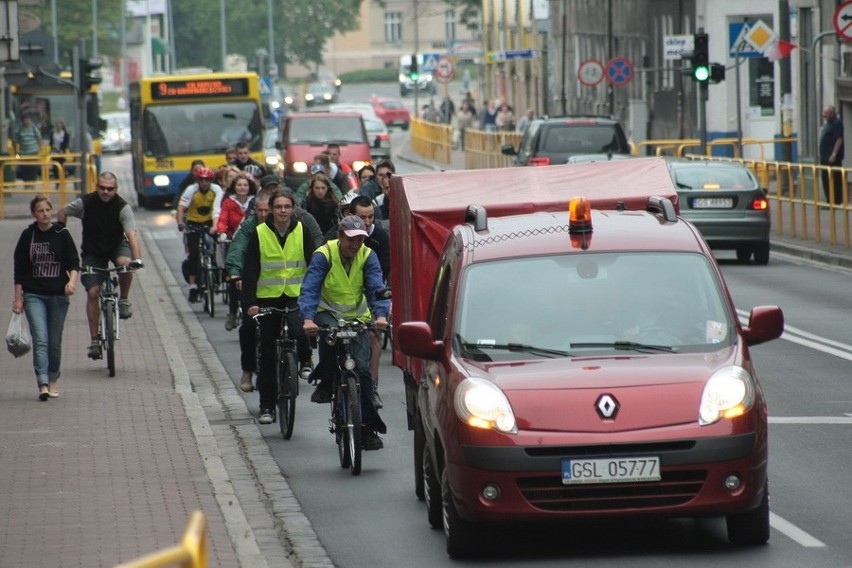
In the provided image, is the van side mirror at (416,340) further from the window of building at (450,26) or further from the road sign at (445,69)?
the window of building at (450,26)

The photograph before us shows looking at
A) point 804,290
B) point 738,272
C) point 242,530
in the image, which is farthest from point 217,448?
point 738,272

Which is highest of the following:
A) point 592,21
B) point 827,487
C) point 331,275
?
point 592,21

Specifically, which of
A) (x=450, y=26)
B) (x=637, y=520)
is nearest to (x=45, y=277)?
(x=637, y=520)

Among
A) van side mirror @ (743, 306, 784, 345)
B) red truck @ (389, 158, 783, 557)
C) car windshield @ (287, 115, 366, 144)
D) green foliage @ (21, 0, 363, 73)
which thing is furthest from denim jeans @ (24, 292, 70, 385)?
green foliage @ (21, 0, 363, 73)

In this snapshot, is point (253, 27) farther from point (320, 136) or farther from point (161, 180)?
point (320, 136)

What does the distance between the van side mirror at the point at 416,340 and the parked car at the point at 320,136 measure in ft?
99.8

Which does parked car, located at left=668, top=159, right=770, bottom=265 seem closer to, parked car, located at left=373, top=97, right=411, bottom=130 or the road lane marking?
the road lane marking

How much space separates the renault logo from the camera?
27.7 feet

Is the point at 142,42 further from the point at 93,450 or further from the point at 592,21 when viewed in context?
the point at 93,450

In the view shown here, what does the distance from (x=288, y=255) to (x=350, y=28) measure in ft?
404

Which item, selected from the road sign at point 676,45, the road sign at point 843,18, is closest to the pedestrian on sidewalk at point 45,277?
the road sign at point 843,18

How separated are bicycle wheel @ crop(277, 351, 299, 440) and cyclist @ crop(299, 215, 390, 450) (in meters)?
0.77

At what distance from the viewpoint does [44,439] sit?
12.5m

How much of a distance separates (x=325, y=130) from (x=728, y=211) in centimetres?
1614
